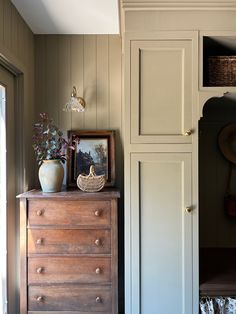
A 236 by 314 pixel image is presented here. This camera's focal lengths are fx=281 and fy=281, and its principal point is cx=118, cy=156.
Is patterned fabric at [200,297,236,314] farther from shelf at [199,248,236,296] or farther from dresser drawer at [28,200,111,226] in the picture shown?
dresser drawer at [28,200,111,226]

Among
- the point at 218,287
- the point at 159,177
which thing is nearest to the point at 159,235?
the point at 159,177

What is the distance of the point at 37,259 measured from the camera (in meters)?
1.86

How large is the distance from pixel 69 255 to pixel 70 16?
1.69 metres

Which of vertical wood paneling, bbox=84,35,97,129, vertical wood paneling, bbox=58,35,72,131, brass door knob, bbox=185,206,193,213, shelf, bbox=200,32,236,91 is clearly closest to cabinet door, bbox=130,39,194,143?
shelf, bbox=200,32,236,91

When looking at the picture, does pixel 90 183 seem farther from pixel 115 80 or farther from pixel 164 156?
pixel 115 80

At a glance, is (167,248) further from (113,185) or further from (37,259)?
(37,259)

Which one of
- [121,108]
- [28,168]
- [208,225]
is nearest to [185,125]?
[121,108]

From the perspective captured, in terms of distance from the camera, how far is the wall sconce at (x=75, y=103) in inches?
87.3

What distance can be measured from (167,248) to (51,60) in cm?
173

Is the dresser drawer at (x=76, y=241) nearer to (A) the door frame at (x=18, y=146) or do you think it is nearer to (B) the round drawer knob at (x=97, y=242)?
(B) the round drawer knob at (x=97, y=242)

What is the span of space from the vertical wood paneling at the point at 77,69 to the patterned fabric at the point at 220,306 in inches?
61.3

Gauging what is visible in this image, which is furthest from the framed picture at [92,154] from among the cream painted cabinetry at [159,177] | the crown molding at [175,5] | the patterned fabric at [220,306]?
the patterned fabric at [220,306]

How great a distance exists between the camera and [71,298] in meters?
1.86

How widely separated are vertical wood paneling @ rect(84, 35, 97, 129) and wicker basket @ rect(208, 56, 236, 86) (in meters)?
0.95
